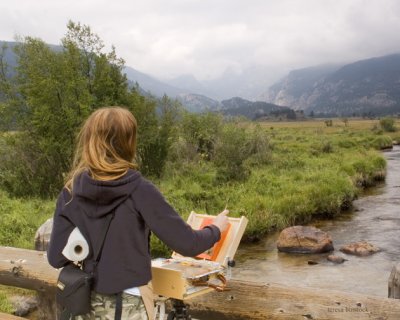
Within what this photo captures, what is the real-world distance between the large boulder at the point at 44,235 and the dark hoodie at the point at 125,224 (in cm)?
320

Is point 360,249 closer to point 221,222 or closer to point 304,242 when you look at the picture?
point 304,242

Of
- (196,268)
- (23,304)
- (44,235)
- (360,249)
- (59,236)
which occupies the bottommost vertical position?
(360,249)

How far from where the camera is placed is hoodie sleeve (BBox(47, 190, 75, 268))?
9.12ft

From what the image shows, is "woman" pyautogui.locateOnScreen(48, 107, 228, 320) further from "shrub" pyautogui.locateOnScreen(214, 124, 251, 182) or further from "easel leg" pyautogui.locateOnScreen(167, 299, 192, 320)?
"shrub" pyautogui.locateOnScreen(214, 124, 251, 182)

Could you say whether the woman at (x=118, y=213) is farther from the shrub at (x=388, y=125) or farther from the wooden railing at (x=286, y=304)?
the shrub at (x=388, y=125)

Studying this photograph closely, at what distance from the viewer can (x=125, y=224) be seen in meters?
2.63

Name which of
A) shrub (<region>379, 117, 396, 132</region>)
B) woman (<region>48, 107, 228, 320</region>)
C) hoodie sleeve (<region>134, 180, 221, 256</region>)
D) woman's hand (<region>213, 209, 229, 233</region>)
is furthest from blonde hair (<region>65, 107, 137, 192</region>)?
shrub (<region>379, 117, 396, 132</region>)

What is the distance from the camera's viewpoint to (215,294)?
4082 mm

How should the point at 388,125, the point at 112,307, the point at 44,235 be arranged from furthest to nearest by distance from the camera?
the point at 388,125 < the point at 44,235 < the point at 112,307

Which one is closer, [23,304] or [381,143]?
[23,304]

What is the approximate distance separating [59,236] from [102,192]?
453 mm

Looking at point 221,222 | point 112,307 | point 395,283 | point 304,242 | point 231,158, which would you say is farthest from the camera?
point 231,158

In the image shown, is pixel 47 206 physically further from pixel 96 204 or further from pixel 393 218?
pixel 96 204

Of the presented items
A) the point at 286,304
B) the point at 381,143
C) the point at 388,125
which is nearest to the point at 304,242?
the point at 286,304
